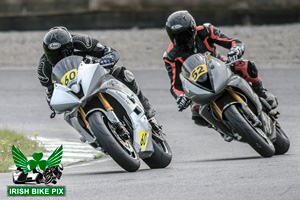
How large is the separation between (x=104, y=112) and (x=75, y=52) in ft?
4.81

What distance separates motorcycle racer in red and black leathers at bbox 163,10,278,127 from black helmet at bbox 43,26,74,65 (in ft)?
3.64

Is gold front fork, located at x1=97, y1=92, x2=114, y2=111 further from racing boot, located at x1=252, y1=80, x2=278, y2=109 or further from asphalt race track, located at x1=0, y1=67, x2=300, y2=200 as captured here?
racing boot, located at x1=252, y1=80, x2=278, y2=109

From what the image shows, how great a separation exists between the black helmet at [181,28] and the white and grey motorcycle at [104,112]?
95 cm

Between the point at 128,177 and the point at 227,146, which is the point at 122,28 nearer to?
the point at 227,146

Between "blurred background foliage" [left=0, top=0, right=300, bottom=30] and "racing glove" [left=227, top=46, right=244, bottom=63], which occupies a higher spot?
"racing glove" [left=227, top=46, right=244, bottom=63]

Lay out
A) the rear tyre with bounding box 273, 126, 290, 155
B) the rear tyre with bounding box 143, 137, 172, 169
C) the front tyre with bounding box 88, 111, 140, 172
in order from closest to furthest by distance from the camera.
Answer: the front tyre with bounding box 88, 111, 140, 172, the rear tyre with bounding box 143, 137, 172, 169, the rear tyre with bounding box 273, 126, 290, 155

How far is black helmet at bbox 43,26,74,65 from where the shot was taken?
7230 millimetres

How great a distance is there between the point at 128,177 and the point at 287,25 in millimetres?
13382

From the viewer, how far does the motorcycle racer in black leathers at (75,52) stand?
7242mm

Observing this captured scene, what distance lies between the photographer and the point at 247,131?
22.7 feet

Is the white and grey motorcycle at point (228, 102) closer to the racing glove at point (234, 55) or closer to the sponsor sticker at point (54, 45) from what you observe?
the racing glove at point (234, 55)

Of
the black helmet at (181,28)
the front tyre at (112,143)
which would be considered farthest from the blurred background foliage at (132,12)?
the front tyre at (112,143)

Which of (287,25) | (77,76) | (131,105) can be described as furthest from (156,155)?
(287,25)

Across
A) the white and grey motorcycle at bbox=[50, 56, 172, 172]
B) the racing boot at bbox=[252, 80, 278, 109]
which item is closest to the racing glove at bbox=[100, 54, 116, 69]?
the white and grey motorcycle at bbox=[50, 56, 172, 172]
